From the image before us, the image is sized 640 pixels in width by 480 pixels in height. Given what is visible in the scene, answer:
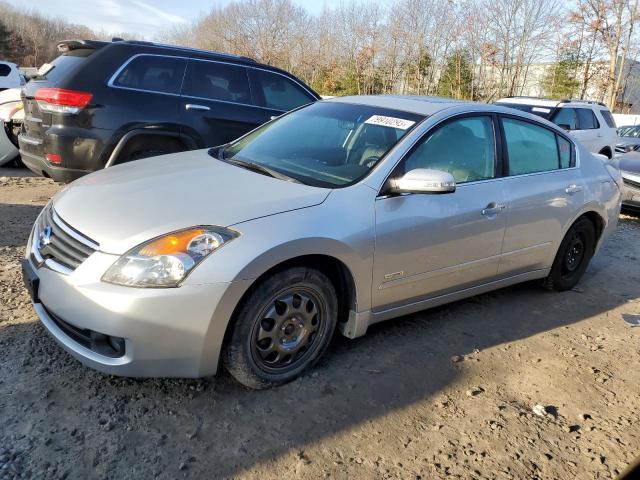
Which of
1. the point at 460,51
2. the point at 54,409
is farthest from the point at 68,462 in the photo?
the point at 460,51

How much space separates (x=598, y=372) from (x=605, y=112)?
10101 mm

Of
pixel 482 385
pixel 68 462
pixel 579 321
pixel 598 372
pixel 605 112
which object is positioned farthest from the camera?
pixel 605 112

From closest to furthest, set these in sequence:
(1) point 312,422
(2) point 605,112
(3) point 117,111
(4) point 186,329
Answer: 1. (4) point 186,329
2. (1) point 312,422
3. (3) point 117,111
4. (2) point 605,112

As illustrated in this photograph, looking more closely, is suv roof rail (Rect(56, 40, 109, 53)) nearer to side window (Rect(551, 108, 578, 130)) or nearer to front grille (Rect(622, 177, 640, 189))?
front grille (Rect(622, 177, 640, 189))

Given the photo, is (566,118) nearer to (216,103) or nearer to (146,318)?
(216,103)

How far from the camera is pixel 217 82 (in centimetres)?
602

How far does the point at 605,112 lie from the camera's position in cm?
1174

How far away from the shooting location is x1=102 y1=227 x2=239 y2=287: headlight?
95.7 inches

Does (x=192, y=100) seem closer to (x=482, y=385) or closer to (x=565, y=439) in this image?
Answer: (x=482, y=385)

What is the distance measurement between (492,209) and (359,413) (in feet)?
5.57

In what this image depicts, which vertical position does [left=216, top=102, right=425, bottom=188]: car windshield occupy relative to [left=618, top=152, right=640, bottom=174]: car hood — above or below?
above

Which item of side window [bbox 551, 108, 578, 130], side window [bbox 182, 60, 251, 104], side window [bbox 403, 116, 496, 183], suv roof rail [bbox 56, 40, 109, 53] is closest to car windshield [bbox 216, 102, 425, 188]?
→ side window [bbox 403, 116, 496, 183]

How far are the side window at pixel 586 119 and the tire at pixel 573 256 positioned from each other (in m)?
6.81

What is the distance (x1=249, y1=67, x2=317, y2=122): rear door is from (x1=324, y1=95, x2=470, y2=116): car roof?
2391 millimetres
